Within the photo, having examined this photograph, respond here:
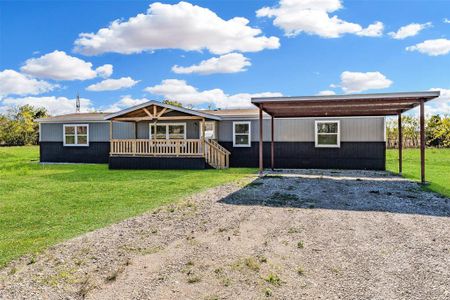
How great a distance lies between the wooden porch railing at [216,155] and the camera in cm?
1498

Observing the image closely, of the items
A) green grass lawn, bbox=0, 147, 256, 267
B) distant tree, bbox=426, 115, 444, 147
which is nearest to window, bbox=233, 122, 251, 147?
green grass lawn, bbox=0, 147, 256, 267

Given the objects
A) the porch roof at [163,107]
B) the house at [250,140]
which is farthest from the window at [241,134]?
the porch roof at [163,107]

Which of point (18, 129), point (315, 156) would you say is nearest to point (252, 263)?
point (315, 156)

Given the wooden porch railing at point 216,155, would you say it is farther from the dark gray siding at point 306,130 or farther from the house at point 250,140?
the dark gray siding at point 306,130

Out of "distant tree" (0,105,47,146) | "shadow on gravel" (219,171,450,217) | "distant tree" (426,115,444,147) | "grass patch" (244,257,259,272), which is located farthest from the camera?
"distant tree" (0,105,47,146)

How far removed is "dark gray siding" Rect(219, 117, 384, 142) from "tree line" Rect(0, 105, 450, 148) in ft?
49.1

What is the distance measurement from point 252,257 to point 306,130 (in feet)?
40.4

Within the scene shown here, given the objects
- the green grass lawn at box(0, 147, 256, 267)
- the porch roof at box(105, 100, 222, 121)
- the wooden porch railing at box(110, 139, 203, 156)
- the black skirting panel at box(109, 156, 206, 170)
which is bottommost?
the green grass lawn at box(0, 147, 256, 267)

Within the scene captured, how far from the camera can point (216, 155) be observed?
1530 cm

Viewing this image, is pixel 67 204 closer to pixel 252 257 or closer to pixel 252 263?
pixel 252 257

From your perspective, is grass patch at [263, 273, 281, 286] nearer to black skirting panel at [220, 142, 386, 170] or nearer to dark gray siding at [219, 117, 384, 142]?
black skirting panel at [220, 142, 386, 170]

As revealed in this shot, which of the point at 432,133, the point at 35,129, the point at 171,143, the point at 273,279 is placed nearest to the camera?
the point at 273,279

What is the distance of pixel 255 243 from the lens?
14.7 feet

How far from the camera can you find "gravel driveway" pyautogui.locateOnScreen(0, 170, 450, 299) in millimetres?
3162
